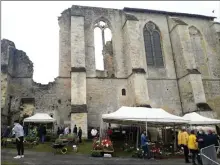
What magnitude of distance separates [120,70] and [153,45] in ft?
15.0

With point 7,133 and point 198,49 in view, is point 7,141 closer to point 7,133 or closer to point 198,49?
point 7,133

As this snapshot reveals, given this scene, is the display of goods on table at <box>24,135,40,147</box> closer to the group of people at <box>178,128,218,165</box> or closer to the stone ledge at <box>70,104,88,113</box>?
the stone ledge at <box>70,104,88,113</box>

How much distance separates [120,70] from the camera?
21.7 metres

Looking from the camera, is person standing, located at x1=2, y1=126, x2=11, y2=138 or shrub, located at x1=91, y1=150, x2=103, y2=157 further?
person standing, located at x1=2, y1=126, x2=11, y2=138

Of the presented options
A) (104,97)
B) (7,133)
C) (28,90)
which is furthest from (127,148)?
(28,90)

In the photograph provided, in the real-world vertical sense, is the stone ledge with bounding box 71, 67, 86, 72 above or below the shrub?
above

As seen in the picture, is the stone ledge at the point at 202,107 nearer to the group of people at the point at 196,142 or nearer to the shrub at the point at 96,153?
the group of people at the point at 196,142

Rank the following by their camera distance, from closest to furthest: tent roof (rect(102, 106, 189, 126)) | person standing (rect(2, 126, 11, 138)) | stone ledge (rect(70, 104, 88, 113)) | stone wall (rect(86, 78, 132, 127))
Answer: tent roof (rect(102, 106, 189, 126))
person standing (rect(2, 126, 11, 138))
stone ledge (rect(70, 104, 88, 113))
stone wall (rect(86, 78, 132, 127))

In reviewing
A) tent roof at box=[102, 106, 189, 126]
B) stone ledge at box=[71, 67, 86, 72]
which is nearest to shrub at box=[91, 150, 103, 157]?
tent roof at box=[102, 106, 189, 126]

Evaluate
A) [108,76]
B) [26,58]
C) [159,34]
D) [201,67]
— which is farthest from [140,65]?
[26,58]

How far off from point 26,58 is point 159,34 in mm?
12867

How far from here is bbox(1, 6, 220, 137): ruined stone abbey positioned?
19359mm

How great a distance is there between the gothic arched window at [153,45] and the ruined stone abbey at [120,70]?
0.32ft

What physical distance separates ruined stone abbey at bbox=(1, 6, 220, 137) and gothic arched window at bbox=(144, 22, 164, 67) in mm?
96
